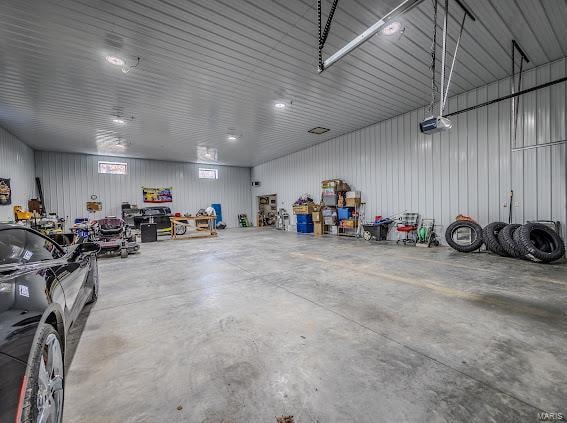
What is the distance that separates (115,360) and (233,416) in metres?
1.14

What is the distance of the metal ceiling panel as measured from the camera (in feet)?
11.0

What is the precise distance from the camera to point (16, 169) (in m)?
7.93

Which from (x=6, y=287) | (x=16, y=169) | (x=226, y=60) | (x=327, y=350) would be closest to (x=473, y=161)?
(x=226, y=60)

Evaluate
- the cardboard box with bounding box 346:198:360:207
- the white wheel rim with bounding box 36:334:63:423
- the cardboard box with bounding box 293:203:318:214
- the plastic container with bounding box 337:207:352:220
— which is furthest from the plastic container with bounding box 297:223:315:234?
the white wheel rim with bounding box 36:334:63:423

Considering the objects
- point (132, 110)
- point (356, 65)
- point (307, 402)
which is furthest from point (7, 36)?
point (307, 402)

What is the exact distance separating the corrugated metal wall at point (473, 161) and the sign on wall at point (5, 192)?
33.8ft

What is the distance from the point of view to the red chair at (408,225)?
687 cm

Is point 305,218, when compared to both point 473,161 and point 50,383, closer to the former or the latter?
point 473,161

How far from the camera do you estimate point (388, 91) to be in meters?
5.87

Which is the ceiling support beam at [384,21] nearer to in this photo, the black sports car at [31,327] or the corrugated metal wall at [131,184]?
the black sports car at [31,327]

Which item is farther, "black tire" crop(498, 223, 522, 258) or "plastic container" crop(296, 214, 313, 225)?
"plastic container" crop(296, 214, 313, 225)

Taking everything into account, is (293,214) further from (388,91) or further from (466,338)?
(466,338)

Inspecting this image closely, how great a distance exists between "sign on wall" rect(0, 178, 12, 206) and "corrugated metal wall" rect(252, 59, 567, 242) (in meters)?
10.3

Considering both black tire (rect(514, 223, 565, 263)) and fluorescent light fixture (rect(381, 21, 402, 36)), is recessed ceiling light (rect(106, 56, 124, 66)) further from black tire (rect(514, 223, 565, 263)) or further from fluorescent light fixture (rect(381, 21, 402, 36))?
black tire (rect(514, 223, 565, 263))
